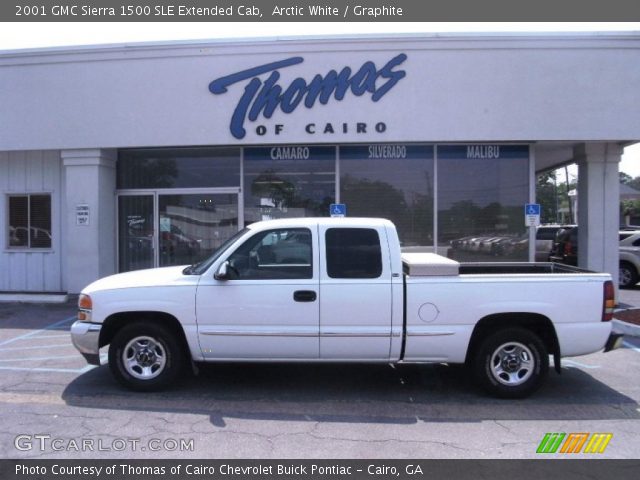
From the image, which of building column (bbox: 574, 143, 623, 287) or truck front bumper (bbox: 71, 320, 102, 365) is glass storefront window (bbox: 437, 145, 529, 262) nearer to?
building column (bbox: 574, 143, 623, 287)

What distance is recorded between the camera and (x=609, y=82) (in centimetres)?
1105

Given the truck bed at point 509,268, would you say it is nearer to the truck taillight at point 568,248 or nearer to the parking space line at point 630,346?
the parking space line at point 630,346

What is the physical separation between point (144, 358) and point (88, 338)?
2.02ft

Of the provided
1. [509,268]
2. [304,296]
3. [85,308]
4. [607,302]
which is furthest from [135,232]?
[607,302]

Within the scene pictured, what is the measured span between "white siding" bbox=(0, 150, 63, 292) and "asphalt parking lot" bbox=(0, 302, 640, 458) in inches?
242

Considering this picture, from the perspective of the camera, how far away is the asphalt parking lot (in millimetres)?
4586

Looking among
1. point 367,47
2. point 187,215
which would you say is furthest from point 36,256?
point 367,47

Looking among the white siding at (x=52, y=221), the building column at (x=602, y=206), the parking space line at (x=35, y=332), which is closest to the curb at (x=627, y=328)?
the building column at (x=602, y=206)

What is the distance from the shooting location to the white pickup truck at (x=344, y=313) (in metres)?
5.80

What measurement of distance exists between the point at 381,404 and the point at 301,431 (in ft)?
3.57

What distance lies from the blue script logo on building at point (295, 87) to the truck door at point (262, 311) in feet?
20.5

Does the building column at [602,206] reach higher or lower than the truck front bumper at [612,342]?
higher

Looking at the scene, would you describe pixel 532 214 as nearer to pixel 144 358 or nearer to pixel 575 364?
pixel 575 364

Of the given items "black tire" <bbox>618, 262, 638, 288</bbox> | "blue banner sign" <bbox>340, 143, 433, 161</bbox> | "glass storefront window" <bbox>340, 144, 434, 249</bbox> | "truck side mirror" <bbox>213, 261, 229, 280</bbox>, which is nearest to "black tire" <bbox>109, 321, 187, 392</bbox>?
"truck side mirror" <bbox>213, 261, 229, 280</bbox>
